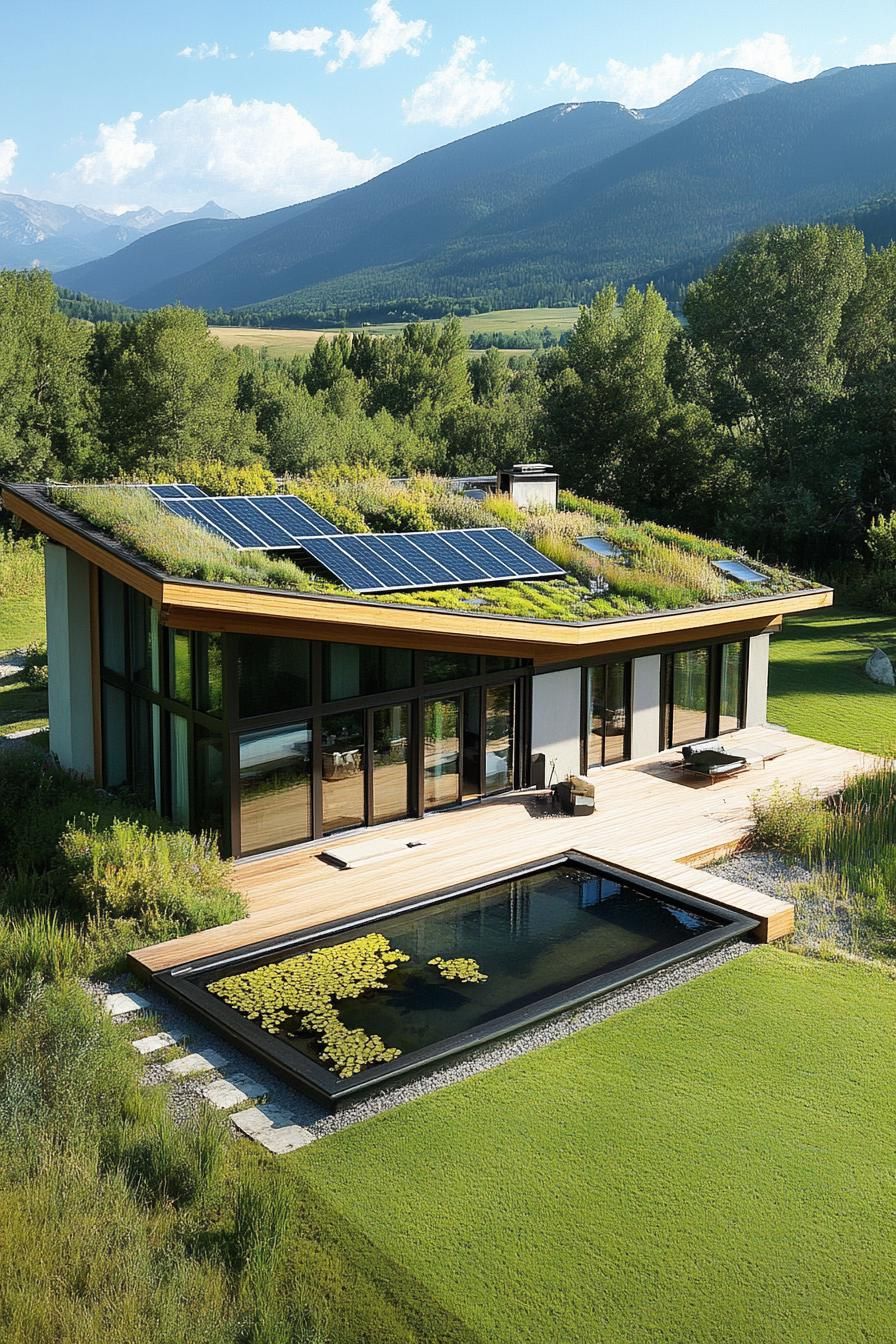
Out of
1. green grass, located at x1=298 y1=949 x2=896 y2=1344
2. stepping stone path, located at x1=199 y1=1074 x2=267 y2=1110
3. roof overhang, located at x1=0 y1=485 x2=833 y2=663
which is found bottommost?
green grass, located at x1=298 y1=949 x2=896 y2=1344

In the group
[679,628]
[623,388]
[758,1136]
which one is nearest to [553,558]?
[679,628]

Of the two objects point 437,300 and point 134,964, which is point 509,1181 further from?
point 437,300

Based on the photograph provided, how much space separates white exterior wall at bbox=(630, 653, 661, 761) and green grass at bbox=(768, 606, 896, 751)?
11.0ft

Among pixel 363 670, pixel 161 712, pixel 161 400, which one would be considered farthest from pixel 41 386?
pixel 363 670

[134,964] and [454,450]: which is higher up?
[454,450]

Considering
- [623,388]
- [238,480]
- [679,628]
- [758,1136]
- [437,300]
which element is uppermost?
[437,300]

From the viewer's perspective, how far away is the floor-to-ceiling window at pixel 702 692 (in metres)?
17.8

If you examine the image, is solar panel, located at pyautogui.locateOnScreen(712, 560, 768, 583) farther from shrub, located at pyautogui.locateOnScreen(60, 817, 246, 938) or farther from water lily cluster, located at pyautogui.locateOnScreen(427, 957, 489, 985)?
shrub, located at pyautogui.locateOnScreen(60, 817, 246, 938)

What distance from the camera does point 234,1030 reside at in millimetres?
9234

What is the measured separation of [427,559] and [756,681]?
6.79m

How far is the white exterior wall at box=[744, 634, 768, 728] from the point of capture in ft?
61.4

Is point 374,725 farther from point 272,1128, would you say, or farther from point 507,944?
point 272,1128

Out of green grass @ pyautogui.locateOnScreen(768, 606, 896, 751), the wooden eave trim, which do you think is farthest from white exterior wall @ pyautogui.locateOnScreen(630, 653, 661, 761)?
the wooden eave trim

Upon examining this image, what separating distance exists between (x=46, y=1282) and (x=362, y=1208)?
1.93 metres
